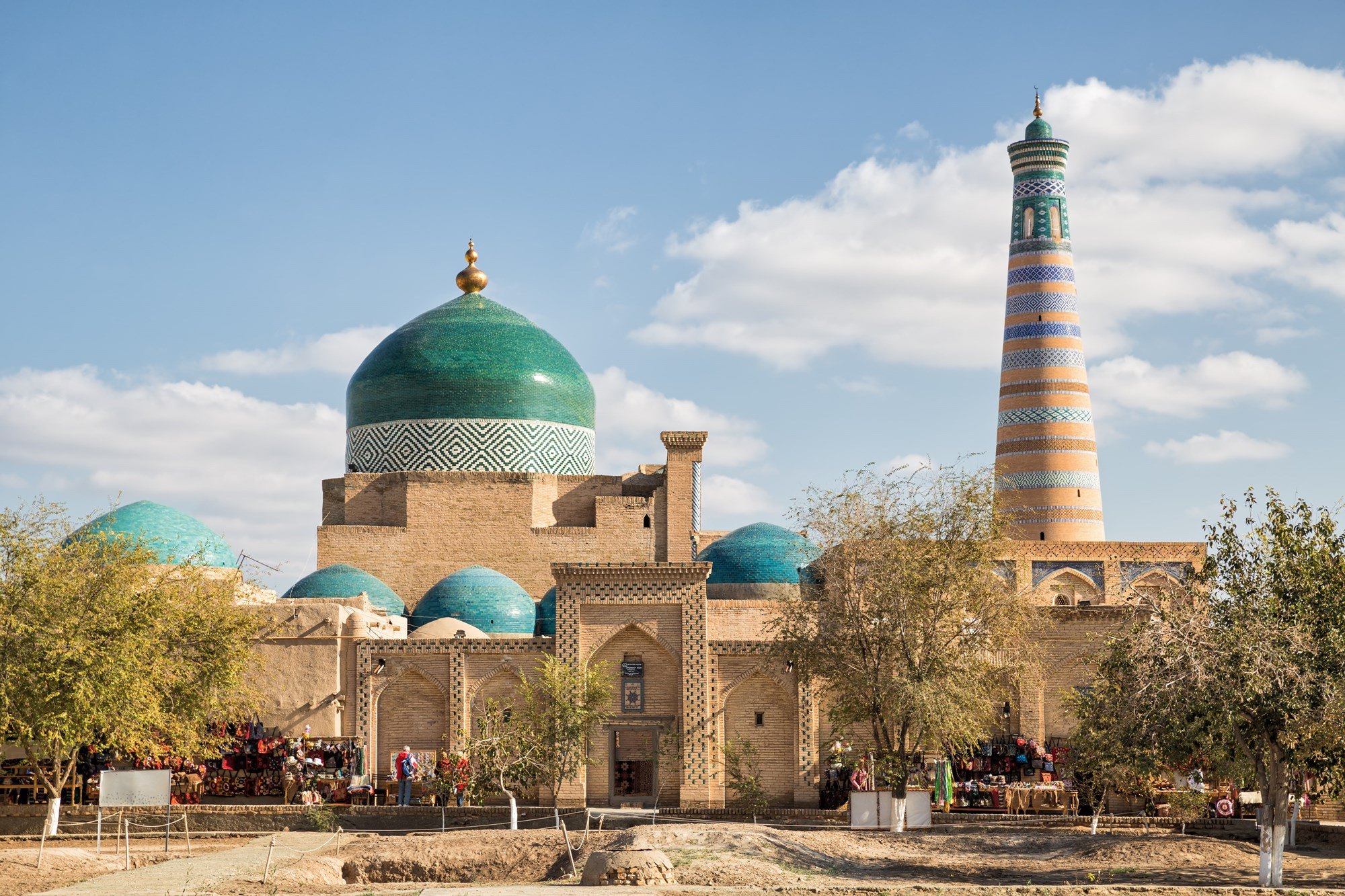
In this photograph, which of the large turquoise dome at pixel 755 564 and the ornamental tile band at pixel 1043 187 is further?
the ornamental tile band at pixel 1043 187

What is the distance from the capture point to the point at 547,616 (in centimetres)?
2555

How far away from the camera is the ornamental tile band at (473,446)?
97.1 feet

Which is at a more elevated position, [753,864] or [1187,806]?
[1187,806]

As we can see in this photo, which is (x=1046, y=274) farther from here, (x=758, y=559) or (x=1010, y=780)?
(x=1010, y=780)

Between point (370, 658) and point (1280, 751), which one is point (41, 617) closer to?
point (370, 658)

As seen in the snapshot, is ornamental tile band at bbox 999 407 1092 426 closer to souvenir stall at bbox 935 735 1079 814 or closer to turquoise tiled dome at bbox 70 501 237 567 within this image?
souvenir stall at bbox 935 735 1079 814

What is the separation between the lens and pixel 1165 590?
15.5 meters

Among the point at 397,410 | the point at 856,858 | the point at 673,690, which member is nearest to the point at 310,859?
the point at 856,858

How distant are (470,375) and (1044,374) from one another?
1180 centimetres

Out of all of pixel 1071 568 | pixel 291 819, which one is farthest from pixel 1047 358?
pixel 291 819

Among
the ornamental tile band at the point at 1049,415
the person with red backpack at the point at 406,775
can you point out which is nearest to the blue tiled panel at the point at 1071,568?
the ornamental tile band at the point at 1049,415

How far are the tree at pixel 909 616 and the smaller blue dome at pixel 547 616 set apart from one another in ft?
23.0

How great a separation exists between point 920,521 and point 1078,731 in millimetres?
3082

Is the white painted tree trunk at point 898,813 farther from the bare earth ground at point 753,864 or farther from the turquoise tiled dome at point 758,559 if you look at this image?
the turquoise tiled dome at point 758,559
